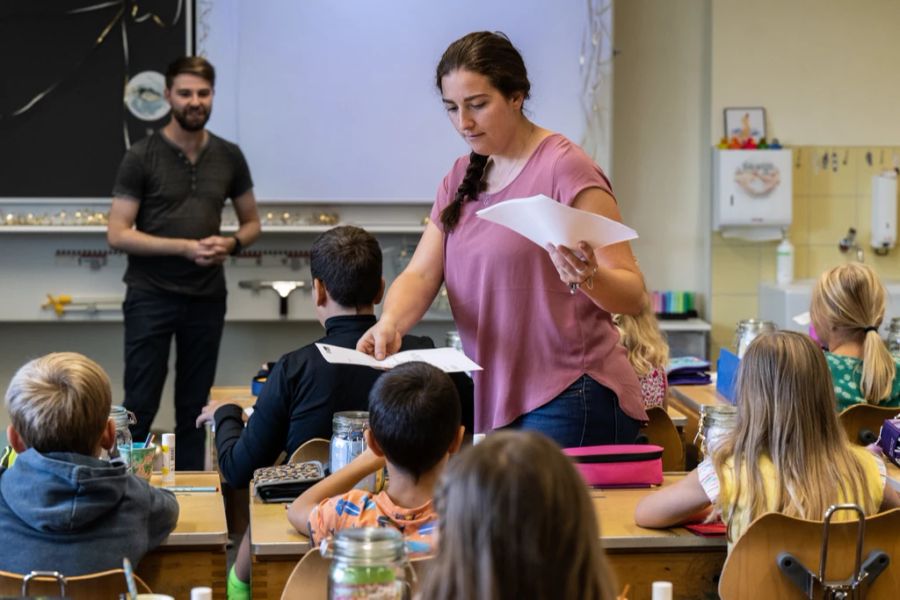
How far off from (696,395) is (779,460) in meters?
1.78

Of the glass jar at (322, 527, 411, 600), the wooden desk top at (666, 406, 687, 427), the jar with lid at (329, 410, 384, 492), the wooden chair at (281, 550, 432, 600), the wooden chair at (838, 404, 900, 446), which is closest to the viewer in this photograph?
the glass jar at (322, 527, 411, 600)

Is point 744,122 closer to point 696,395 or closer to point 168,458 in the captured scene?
point 696,395

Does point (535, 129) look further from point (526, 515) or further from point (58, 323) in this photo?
point (58, 323)

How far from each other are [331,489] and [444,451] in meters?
0.24

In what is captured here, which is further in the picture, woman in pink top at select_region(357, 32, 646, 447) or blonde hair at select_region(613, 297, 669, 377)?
blonde hair at select_region(613, 297, 669, 377)

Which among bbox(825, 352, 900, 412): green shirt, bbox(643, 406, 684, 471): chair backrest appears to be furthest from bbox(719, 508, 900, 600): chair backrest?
bbox(825, 352, 900, 412): green shirt

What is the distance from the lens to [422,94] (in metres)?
6.10

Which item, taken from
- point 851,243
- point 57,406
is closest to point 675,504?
point 57,406

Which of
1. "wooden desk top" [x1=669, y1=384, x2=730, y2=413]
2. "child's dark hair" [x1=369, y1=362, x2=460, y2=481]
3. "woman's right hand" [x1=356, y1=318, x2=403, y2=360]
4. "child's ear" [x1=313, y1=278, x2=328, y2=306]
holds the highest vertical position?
"child's ear" [x1=313, y1=278, x2=328, y2=306]

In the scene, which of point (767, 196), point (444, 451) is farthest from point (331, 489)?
point (767, 196)

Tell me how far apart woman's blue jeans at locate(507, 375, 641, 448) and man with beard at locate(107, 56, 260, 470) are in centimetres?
269

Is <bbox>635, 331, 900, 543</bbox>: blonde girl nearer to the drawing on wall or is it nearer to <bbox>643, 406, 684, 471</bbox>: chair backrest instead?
<bbox>643, 406, 684, 471</bbox>: chair backrest

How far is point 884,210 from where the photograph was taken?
631 centimetres

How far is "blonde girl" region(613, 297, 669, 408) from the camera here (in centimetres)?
373
